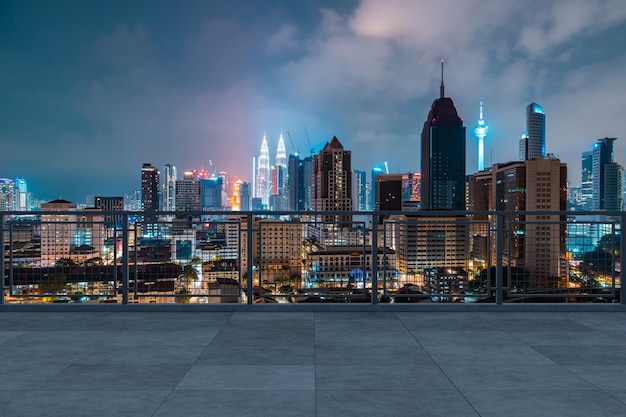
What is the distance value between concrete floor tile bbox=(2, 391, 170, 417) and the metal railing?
327 cm

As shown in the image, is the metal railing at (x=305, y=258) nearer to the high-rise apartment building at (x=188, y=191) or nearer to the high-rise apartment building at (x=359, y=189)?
the high-rise apartment building at (x=188, y=191)

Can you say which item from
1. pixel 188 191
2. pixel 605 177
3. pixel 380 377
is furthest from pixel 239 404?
pixel 605 177

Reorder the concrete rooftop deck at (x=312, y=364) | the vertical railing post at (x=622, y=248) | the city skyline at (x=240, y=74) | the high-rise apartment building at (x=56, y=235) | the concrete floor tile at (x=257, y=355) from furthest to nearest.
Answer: the city skyline at (x=240, y=74) < the vertical railing post at (x=622, y=248) < the high-rise apartment building at (x=56, y=235) < the concrete floor tile at (x=257, y=355) < the concrete rooftop deck at (x=312, y=364)

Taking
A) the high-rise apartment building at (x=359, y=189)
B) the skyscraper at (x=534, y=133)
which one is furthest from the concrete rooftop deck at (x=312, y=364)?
the skyscraper at (x=534, y=133)

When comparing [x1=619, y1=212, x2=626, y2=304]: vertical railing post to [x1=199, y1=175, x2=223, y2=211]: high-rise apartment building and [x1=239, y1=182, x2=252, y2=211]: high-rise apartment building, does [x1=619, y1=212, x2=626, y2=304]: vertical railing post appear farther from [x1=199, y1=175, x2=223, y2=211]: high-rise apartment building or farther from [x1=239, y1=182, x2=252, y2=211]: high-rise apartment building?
[x1=239, y1=182, x2=252, y2=211]: high-rise apartment building

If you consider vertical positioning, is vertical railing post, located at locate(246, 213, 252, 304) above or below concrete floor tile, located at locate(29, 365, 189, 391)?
above

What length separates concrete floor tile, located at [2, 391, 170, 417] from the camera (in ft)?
10.1

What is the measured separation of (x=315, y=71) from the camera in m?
143

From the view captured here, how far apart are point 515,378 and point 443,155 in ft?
552

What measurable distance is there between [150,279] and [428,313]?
139 inches

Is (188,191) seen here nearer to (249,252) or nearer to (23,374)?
(249,252)

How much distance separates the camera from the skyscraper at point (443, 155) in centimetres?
15212

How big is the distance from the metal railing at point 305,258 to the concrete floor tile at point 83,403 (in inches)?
129

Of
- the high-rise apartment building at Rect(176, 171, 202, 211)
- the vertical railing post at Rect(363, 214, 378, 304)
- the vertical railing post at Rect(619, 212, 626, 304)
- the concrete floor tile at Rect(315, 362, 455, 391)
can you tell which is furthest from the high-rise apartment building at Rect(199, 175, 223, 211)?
the concrete floor tile at Rect(315, 362, 455, 391)
